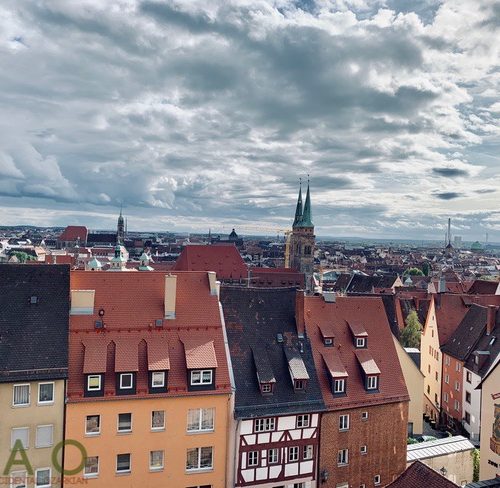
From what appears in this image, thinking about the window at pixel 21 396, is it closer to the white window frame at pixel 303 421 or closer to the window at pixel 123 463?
the window at pixel 123 463

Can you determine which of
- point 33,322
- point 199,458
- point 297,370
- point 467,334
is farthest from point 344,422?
point 467,334

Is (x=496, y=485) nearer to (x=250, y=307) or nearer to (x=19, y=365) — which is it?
(x=250, y=307)

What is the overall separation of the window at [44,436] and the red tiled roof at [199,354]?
864cm

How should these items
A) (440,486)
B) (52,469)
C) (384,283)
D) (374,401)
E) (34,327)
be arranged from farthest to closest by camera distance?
(384,283) < (374,401) < (34,327) < (52,469) < (440,486)

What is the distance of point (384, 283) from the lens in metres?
110

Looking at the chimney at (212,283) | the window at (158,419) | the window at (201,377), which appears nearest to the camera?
the window at (158,419)

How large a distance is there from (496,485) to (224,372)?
17.0 meters

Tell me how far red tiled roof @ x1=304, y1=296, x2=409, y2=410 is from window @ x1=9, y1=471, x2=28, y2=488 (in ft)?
62.0

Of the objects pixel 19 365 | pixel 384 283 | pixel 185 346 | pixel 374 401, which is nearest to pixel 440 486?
pixel 374 401

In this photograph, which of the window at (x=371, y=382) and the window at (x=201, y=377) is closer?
the window at (x=201, y=377)

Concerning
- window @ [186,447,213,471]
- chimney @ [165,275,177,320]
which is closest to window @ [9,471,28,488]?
window @ [186,447,213,471]

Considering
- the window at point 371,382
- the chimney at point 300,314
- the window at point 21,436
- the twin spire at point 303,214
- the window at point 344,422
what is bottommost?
the window at point 344,422

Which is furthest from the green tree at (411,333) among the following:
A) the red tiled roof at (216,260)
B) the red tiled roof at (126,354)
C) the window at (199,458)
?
the red tiled roof at (216,260)

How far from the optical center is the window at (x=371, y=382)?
3528cm
